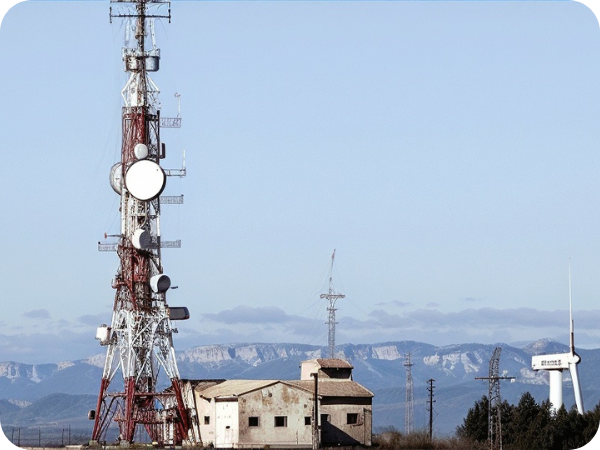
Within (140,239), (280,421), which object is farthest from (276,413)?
(140,239)

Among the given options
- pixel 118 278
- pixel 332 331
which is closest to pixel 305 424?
pixel 118 278

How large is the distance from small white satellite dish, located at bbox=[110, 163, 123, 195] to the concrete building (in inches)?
601

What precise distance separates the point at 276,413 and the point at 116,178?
789 inches

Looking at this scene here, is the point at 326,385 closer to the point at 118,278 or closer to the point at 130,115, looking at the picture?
the point at 118,278

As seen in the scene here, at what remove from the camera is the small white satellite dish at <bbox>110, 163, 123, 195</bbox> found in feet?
305

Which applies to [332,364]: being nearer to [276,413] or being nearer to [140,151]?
[276,413]

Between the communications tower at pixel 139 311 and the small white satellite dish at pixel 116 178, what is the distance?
2.8 inches

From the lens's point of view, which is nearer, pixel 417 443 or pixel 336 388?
pixel 417 443

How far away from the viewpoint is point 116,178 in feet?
306

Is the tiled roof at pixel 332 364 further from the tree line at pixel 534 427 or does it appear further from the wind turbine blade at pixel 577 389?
the wind turbine blade at pixel 577 389

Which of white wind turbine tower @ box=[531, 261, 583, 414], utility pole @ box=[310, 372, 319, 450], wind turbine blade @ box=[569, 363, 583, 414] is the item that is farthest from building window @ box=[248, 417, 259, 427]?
white wind turbine tower @ box=[531, 261, 583, 414]

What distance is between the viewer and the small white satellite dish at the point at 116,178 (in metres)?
93.0

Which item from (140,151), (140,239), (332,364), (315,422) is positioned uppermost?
(140,151)

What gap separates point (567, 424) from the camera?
106m
